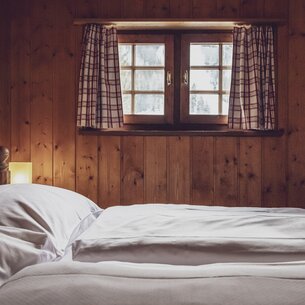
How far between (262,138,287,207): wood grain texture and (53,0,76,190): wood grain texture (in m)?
1.44

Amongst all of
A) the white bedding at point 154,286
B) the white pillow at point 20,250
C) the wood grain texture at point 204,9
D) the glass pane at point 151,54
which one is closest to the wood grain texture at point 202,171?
the glass pane at point 151,54

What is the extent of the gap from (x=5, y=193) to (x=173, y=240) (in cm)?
66

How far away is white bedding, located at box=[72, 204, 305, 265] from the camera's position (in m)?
1.47

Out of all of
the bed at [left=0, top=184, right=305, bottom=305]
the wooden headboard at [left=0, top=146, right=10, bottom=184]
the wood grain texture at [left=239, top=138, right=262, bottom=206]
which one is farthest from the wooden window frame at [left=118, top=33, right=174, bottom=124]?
the bed at [left=0, top=184, right=305, bottom=305]

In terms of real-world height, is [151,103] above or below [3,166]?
above

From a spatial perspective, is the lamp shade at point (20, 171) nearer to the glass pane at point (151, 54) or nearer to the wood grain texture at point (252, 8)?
the glass pane at point (151, 54)

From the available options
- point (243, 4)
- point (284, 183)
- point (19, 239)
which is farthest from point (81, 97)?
point (19, 239)

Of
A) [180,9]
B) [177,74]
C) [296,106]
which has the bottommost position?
[296,106]

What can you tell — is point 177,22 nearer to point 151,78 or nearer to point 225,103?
point 151,78

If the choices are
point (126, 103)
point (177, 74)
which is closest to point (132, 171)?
point (126, 103)

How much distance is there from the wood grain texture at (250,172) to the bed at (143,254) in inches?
56.7

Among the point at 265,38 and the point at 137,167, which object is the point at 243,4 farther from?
the point at 137,167

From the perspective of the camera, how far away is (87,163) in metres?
3.74

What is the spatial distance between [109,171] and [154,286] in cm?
265
